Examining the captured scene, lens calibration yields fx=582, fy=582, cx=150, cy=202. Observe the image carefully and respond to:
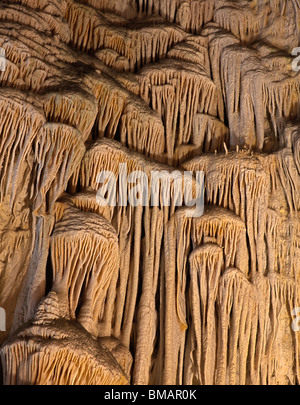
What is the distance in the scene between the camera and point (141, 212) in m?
5.59

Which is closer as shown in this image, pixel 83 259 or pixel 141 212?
pixel 83 259

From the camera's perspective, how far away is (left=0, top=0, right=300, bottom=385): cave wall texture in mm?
4711

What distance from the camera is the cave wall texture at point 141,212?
4711 millimetres

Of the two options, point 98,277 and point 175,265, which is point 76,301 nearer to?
point 98,277

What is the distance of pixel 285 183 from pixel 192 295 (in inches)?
60.6

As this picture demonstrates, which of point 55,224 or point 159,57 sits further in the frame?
point 159,57

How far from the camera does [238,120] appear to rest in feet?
21.2

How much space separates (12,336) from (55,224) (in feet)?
3.45

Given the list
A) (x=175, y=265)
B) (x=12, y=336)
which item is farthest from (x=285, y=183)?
(x=12, y=336)

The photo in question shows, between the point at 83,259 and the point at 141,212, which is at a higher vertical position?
the point at 141,212

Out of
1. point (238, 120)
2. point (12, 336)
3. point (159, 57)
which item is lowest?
point (12, 336)
